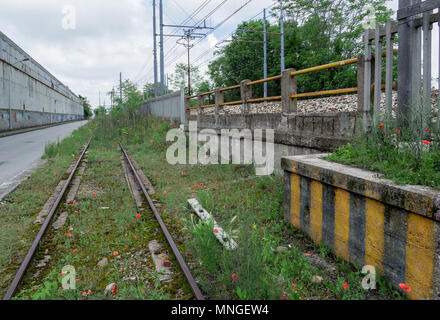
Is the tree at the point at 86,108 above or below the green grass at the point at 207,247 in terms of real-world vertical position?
above

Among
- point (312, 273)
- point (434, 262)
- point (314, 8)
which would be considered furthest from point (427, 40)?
point (314, 8)

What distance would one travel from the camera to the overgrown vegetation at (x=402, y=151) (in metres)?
2.91

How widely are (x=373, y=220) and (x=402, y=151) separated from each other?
96 centimetres

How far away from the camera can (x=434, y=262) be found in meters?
2.40

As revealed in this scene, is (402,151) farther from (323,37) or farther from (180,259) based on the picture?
(323,37)

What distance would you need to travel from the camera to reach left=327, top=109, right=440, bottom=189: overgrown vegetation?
9.56ft

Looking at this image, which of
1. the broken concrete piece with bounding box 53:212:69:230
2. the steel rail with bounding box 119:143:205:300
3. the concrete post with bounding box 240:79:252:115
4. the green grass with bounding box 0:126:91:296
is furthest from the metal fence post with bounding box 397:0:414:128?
the broken concrete piece with bounding box 53:212:69:230

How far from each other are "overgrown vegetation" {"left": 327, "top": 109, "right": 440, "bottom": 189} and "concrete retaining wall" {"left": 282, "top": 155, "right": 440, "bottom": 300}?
0.58 feet

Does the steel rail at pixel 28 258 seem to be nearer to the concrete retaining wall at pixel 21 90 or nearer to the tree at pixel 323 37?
the tree at pixel 323 37

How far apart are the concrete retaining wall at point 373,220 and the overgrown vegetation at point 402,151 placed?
0.18 meters

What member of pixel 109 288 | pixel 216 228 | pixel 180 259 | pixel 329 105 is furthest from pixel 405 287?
pixel 329 105

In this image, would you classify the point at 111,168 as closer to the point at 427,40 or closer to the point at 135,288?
the point at 135,288

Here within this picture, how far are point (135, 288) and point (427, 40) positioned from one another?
4.10m

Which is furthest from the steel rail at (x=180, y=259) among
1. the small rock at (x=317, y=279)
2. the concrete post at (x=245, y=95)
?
the concrete post at (x=245, y=95)
